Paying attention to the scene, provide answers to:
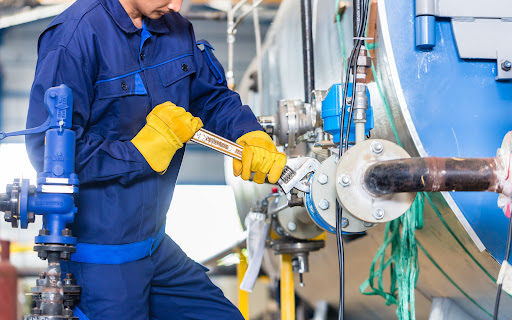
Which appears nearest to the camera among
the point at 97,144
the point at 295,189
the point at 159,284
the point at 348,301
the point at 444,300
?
the point at 97,144

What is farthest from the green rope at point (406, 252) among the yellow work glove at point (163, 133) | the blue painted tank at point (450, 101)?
the yellow work glove at point (163, 133)

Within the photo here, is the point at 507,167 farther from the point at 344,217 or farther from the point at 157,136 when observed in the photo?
the point at 157,136

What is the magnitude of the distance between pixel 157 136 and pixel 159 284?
0.41m

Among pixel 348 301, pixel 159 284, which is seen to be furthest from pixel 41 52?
pixel 348 301

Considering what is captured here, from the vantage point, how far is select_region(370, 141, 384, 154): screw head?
52.4 inches

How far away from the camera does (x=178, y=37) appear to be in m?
1.68

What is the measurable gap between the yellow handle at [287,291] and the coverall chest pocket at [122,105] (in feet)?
2.69

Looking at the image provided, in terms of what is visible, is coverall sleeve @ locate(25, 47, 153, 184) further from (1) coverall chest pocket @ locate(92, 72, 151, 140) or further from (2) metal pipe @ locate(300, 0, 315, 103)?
(2) metal pipe @ locate(300, 0, 315, 103)

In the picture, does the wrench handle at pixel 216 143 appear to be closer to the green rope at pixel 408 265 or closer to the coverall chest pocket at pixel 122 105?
the coverall chest pocket at pixel 122 105


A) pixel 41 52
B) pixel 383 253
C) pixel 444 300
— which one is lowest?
pixel 444 300

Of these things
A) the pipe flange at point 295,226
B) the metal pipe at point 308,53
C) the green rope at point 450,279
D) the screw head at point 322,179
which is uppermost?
the metal pipe at point 308,53

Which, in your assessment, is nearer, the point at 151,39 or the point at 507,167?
the point at 507,167

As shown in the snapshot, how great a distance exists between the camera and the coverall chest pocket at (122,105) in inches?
→ 59.6

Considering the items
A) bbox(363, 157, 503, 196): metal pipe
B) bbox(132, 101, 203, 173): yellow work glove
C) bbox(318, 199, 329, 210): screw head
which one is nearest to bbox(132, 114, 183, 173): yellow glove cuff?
bbox(132, 101, 203, 173): yellow work glove
